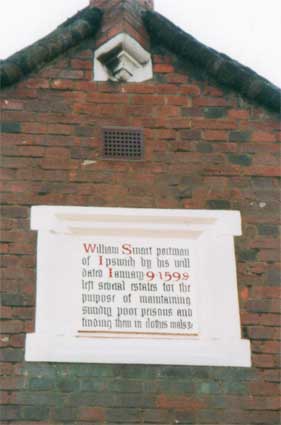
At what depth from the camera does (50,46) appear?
9266 mm

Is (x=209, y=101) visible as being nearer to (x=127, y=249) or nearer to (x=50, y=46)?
(x=50, y=46)

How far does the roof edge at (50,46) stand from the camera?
9102 millimetres

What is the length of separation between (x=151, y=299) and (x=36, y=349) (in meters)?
0.91

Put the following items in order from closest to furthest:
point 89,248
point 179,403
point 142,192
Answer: point 179,403
point 89,248
point 142,192

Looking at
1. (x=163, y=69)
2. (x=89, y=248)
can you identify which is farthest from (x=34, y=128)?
(x=163, y=69)

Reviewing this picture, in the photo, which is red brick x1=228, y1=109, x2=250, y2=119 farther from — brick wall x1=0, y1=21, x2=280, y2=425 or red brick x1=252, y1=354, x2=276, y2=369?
red brick x1=252, y1=354, x2=276, y2=369

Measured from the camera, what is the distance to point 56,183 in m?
8.71

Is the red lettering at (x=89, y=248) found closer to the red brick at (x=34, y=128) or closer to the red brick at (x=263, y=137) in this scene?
the red brick at (x=34, y=128)

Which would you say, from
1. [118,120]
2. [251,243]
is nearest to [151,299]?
[251,243]

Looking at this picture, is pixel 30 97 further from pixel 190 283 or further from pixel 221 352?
pixel 221 352

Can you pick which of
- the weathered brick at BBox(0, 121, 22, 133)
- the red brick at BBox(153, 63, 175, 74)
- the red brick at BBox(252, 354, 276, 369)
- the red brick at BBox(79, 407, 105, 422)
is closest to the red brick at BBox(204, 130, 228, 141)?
the red brick at BBox(153, 63, 175, 74)

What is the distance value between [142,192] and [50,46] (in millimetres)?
1460

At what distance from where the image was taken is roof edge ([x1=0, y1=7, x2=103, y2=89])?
9.10 meters

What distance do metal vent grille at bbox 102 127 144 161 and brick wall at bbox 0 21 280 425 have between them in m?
0.06
